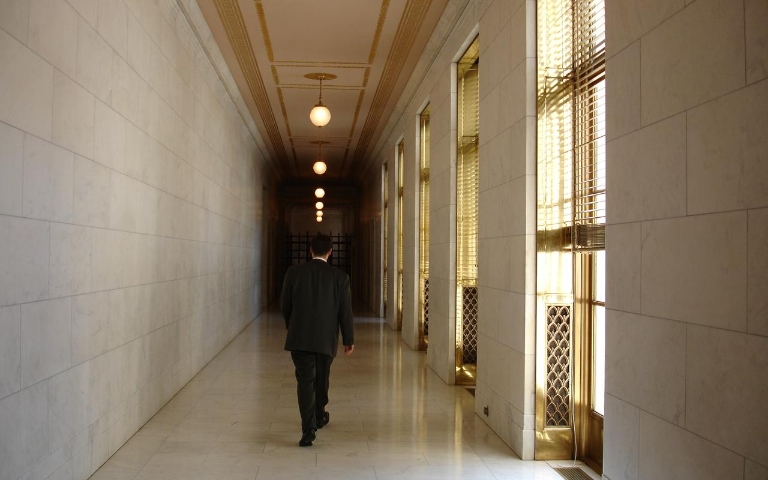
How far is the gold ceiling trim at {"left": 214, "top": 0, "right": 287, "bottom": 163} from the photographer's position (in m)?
7.63

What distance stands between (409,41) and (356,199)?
17.6 metres

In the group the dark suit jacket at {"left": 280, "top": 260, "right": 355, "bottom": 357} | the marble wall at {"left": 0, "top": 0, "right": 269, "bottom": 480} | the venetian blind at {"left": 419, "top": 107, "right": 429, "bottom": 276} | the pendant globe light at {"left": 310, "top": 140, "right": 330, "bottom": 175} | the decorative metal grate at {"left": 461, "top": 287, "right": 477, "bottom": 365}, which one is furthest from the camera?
the pendant globe light at {"left": 310, "top": 140, "right": 330, "bottom": 175}

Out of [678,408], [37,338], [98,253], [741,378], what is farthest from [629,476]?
[98,253]

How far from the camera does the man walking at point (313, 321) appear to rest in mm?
5348

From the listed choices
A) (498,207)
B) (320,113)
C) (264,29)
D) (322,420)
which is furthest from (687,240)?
(320,113)

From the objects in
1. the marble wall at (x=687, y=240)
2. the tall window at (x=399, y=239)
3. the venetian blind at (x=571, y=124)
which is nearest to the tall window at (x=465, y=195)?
the venetian blind at (x=571, y=124)

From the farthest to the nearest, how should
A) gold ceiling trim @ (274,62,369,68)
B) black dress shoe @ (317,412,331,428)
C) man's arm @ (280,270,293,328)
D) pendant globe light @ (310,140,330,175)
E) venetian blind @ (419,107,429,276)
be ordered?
1. pendant globe light @ (310,140,330,175)
2. venetian blind @ (419,107,429,276)
3. gold ceiling trim @ (274,62,369,68)
4. black dress shoe @ (317,412,331,428)
5. man's arm @ (280,270,293,328)

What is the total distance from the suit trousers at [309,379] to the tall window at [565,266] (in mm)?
1746

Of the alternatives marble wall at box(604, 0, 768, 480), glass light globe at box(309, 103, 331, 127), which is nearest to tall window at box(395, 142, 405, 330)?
glass light globe at box(309, 103, 331, 127)

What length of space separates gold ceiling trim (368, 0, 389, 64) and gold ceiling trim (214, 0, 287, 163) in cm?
162

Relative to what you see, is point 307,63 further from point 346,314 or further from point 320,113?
point 346,314

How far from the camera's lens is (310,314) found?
540cm

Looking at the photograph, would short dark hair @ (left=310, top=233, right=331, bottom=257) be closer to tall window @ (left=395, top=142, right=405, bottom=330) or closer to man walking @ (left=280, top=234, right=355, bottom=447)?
man walking @ (left=280, top=234, right=355, bottom=447)

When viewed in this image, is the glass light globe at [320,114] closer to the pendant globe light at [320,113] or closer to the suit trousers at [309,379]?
the pendant globe light at [320,113]
